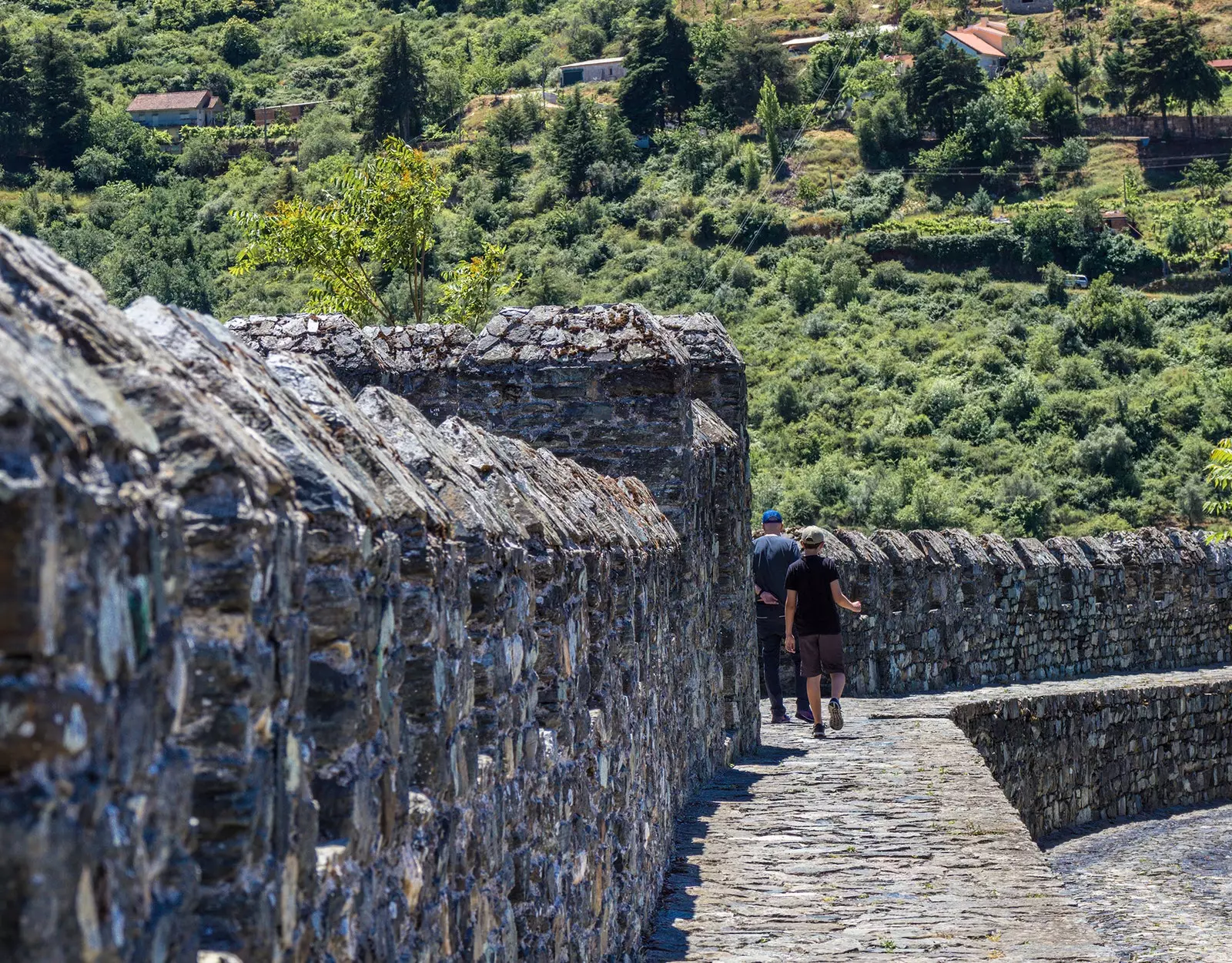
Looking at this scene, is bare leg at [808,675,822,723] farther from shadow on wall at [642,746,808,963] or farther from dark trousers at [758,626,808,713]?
dark trousers at [758,626,808,713]

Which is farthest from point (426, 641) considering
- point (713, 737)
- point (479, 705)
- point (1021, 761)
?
point (1021, 761)

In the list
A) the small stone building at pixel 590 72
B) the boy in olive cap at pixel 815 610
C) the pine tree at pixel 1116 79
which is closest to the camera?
the boy in olive cap at pixel 815 610

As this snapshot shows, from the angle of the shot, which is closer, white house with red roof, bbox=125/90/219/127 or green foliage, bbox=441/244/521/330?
green foliage, bbox=441/244/521/330

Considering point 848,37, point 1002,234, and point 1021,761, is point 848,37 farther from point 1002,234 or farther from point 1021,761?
point 1021,761

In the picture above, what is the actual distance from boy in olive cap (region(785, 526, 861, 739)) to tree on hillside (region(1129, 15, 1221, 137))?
8886 centimetres

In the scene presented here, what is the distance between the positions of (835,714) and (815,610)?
32.5 inches

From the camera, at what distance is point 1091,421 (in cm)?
6131

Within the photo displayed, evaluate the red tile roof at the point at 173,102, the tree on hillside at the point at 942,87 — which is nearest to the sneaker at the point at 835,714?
the tree on hillside at the point at 942,87

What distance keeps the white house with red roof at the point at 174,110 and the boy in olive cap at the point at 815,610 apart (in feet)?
351

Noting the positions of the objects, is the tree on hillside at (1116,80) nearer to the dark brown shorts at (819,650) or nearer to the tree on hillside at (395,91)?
the tree on hillside at (395,91)

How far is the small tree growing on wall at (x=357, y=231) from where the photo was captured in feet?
84.3

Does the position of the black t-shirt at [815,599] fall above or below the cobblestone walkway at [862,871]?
above

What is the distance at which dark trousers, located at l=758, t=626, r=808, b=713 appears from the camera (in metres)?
13.9

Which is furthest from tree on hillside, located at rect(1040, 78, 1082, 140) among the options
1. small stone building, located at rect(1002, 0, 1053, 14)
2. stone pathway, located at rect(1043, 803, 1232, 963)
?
stone pathway, located at rect(1043, 803, 1232, 963)
